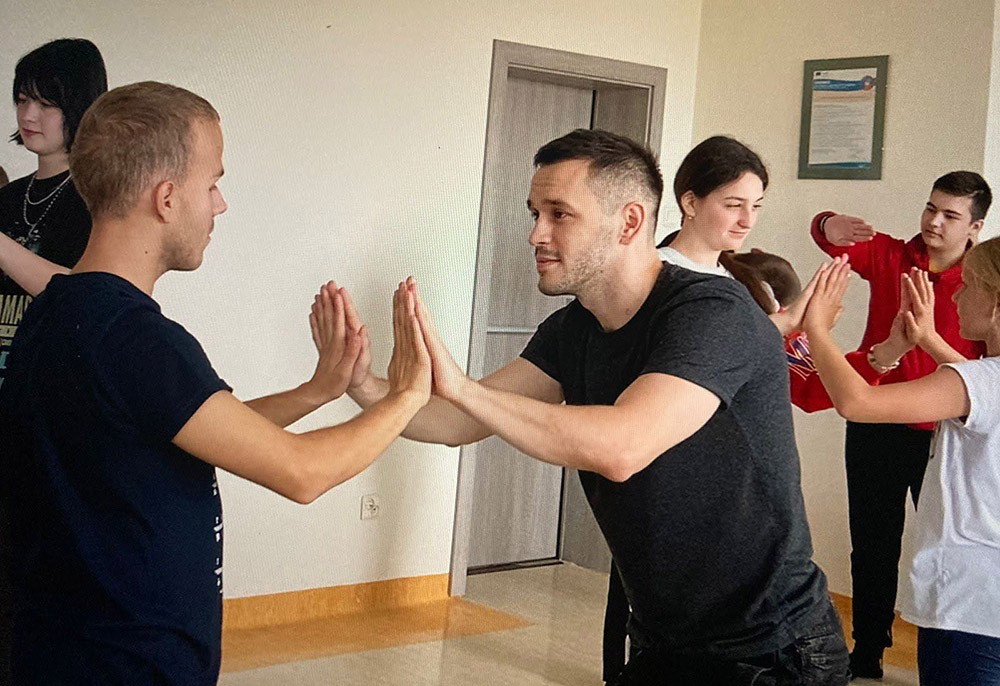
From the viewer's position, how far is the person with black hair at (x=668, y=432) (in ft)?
5.61

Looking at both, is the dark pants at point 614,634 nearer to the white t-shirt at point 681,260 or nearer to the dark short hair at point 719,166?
the white t-shirt at point 681,260

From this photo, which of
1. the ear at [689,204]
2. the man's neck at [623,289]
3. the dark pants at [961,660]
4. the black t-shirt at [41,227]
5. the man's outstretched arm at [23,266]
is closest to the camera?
the man's neck at [623,289]

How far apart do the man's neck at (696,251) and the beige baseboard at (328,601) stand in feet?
6.58

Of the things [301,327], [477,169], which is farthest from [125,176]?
[477,169]

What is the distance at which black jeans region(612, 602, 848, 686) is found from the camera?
1866 mm

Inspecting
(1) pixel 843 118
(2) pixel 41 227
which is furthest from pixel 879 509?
(2) pixel 41 227

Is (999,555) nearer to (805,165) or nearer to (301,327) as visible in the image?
(301,327)

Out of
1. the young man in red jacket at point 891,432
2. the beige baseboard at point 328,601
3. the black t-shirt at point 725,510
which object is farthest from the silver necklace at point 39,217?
the young man in red jacket at point 891,432

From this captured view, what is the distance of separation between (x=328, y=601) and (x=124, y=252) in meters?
3.25

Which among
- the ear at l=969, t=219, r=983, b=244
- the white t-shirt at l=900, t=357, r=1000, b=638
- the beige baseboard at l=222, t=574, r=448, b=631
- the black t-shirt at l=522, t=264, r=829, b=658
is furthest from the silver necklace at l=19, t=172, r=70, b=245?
the ear at l=969, t=219, r=983, b=244

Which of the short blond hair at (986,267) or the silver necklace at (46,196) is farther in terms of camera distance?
the silver necklace at (46,196)

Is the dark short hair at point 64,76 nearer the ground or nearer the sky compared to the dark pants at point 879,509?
nearer the sky

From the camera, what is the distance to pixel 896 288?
14.6 ft

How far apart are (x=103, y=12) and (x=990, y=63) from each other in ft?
10.3
